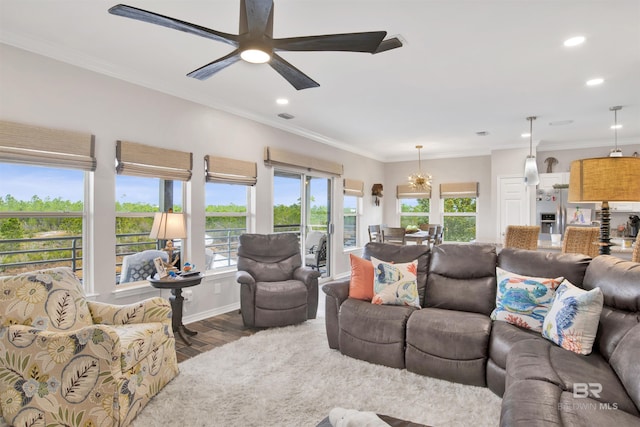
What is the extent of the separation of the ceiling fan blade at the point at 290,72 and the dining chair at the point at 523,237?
118 inches

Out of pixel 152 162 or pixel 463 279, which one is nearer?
pixel 463 279

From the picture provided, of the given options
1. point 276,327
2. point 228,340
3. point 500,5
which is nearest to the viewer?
point 500,5

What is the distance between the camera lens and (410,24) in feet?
8.57

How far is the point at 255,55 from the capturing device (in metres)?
2.10

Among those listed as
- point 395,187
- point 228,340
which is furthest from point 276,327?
point 395,187

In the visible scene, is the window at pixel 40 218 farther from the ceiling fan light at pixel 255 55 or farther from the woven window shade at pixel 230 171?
the ceiling fan light at pixel 255 55

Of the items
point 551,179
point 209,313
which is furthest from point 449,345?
point 551,179

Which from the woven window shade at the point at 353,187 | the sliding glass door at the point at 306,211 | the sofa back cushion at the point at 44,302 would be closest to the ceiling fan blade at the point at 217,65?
the sofa back cushion at the point at 44,302

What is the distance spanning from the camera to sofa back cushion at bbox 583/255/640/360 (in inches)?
78.9

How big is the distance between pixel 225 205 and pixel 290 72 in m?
2.71

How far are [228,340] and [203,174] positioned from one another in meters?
1.97

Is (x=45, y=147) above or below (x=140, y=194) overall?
above

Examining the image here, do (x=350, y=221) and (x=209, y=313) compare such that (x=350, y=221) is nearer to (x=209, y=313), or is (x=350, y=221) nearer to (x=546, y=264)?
(x=209, y=313)

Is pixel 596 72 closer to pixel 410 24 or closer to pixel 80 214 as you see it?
pixel 410 24
